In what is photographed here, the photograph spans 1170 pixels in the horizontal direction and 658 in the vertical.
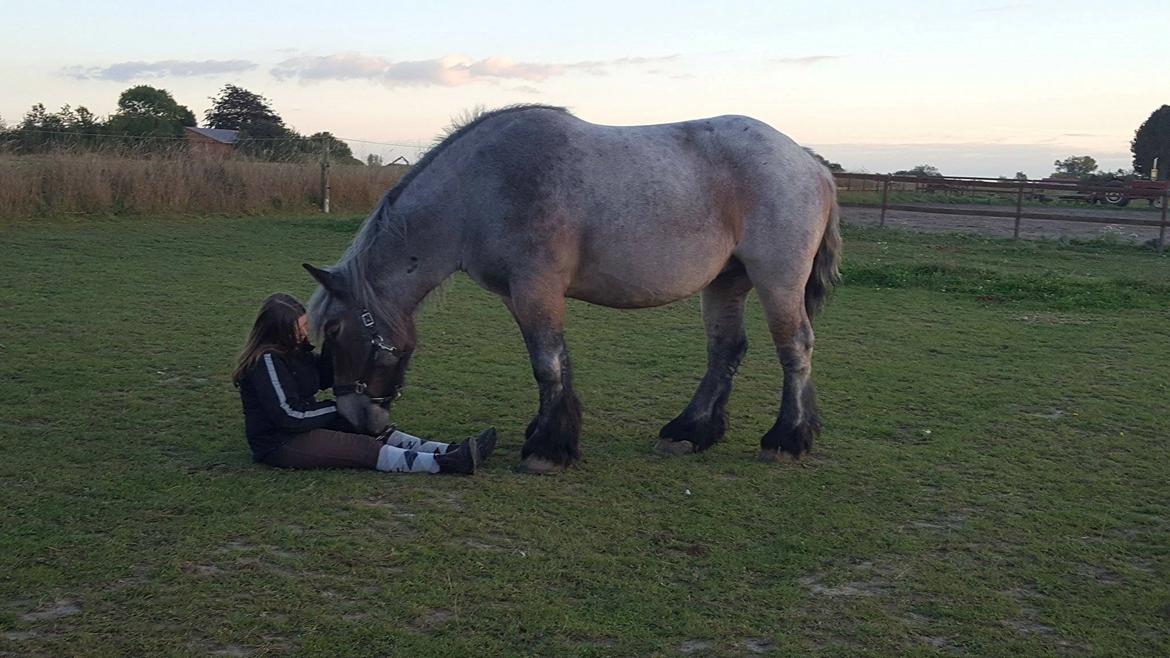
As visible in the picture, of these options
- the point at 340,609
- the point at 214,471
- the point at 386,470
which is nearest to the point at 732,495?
the point at 386,470

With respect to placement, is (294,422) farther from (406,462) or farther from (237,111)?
(237,111)

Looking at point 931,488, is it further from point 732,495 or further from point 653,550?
point 653,550

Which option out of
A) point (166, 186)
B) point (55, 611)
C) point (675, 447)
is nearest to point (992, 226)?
point (166, 186)

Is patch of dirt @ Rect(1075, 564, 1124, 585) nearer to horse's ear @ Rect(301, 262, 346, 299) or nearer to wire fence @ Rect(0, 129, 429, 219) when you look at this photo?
horse's ear @ Rect(301, 262, 346, 299)

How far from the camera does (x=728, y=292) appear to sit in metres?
6.25

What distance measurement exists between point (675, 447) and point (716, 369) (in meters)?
0.69

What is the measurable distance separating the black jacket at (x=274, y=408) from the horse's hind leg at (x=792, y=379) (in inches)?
102

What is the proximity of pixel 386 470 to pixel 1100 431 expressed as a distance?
467 centimetres

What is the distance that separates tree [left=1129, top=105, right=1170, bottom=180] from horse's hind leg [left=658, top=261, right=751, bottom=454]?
56018 mm

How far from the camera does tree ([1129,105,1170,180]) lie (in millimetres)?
53688

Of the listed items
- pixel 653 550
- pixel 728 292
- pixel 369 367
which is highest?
pixel 728 292

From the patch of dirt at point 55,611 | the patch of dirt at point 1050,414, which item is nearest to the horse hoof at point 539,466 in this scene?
the patch of dirt at point 55,611

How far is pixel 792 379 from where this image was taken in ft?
19.2

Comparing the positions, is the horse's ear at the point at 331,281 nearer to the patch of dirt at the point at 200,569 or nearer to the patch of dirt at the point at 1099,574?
the patch of dirt at the point at 200,569
